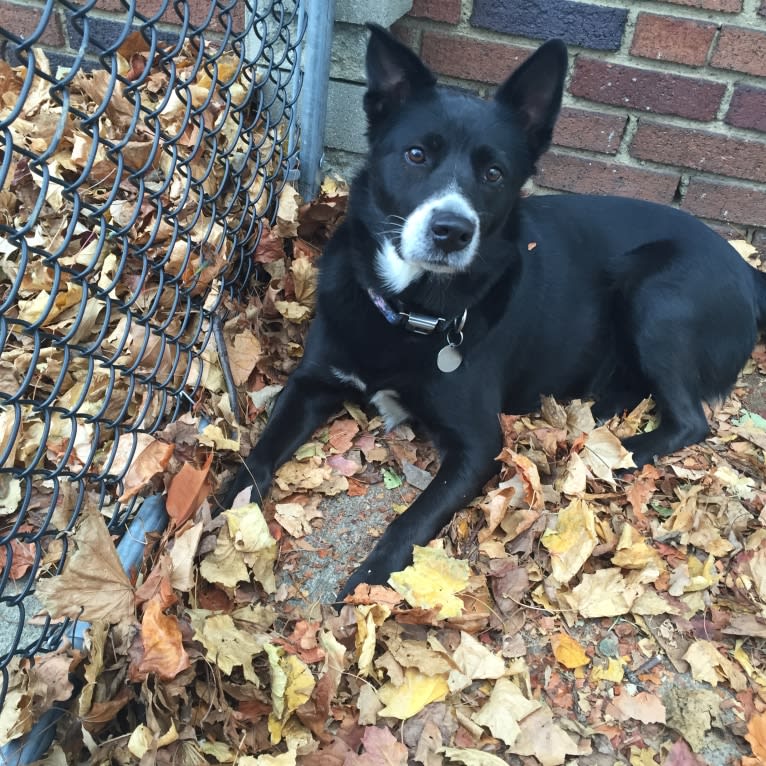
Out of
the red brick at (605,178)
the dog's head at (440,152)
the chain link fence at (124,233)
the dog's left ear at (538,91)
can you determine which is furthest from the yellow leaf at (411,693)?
the red brick at (605,178)

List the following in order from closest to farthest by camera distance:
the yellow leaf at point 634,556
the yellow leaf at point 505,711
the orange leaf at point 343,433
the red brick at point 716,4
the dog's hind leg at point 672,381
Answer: the yellow leaf at point 505,711
the yellow leaf at point 634,556
the orange leaf at point 343,433
the dog's hind leg at point 672,381
the red brick at point 716,4

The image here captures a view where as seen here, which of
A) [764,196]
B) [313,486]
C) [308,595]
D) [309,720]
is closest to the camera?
[309,720]

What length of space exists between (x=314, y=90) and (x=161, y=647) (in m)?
2.06

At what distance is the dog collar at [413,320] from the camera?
207cm

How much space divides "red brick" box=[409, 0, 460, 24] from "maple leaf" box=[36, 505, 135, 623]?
7.56 ft

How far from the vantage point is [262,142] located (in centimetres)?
240

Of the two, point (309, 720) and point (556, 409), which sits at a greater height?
point (556, 409)

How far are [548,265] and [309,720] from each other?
5.32 ft

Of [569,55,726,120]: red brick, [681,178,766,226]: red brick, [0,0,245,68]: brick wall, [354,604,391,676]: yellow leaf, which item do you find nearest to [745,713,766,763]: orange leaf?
[354,604,391,676]: yellow leaf

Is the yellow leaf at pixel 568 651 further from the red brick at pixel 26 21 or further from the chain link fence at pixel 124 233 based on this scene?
the red brick at pixel 26 21

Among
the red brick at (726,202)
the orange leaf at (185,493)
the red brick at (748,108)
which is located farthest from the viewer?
the red brick at (726,202)

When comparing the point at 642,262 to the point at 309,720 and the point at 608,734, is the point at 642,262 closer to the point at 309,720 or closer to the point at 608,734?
the point at 608,734

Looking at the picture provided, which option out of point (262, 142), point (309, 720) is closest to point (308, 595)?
point (309, 720)

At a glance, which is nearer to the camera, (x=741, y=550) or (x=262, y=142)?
(x=741, y=550)
